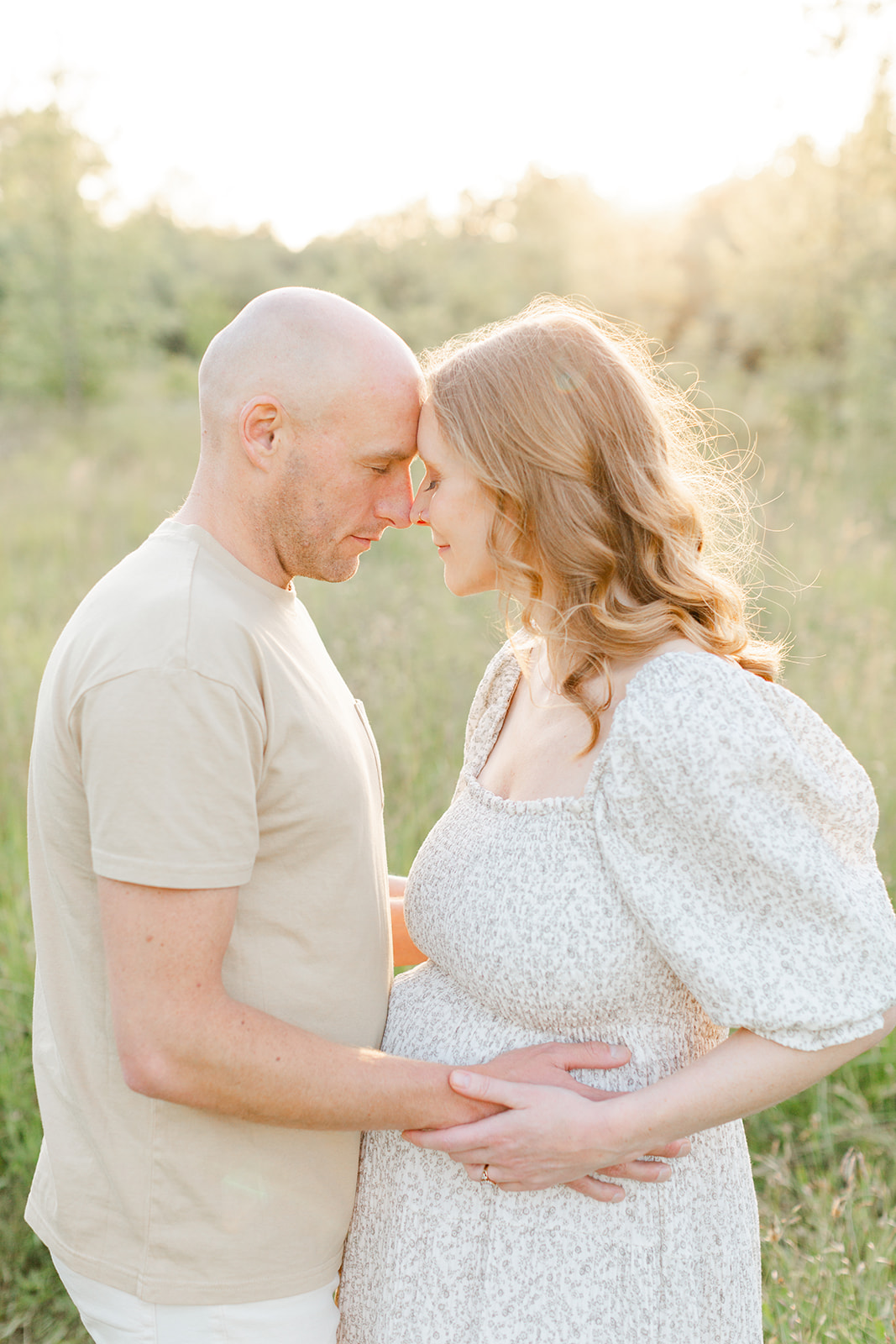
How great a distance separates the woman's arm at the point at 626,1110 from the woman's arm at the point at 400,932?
2.09ft

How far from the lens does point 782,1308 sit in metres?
2.48

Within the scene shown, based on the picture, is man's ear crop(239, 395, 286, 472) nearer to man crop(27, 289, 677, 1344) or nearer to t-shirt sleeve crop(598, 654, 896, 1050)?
man crop(27, 289, 677, 1344)

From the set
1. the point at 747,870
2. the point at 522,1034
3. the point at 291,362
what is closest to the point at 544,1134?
the point at 522,1034

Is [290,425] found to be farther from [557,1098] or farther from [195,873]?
[557,1098]

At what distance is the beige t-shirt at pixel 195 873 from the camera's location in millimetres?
1403

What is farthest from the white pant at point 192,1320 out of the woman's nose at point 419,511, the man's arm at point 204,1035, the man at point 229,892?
the woman's nose at point 419,511

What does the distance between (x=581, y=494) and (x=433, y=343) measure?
14633 millimetres

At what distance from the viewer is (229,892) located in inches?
57.0

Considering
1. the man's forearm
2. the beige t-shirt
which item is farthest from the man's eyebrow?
the man's forearm

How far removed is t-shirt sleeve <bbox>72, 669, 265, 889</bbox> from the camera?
1384 millimetres

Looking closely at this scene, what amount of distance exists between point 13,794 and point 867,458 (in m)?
9.59

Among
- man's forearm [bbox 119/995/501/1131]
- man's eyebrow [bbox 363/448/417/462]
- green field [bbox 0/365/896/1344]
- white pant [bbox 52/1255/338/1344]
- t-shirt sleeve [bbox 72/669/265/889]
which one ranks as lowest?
green field [bbox 0/365/896/1344]

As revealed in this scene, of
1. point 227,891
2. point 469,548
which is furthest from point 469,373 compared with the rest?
point 227,891

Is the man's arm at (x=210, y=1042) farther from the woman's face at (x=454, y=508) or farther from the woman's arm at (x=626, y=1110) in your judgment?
the woman's face at (x=454, y=508)
